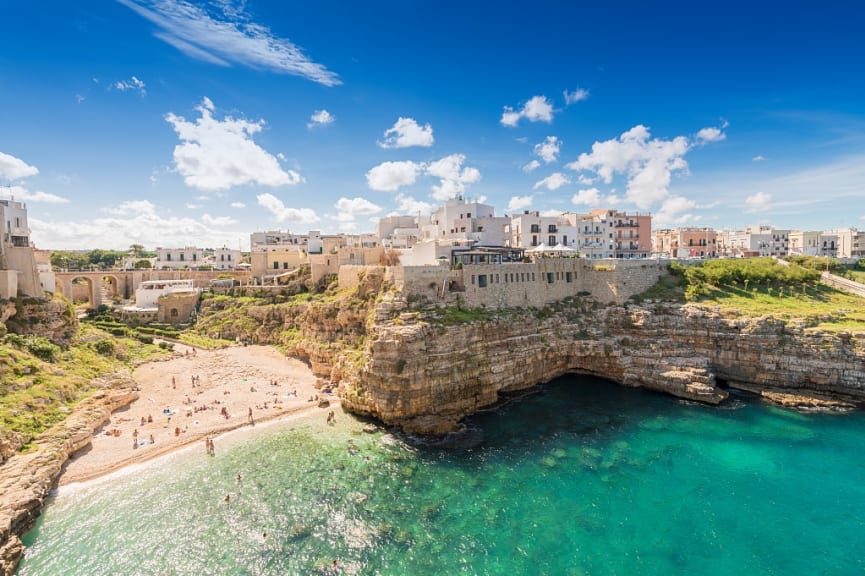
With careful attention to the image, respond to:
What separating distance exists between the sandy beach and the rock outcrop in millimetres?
879

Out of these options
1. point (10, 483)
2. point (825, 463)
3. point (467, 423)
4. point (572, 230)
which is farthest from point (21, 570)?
point (572, 230)

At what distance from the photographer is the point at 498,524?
74.0ft

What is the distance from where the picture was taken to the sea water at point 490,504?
20.4 m

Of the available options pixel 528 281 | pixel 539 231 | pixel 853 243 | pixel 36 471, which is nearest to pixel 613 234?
pixel 539 231

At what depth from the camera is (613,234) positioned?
219 feet

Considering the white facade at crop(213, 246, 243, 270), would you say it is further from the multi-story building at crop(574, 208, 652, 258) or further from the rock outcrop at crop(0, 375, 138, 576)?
the multi-story building at crop(574, 208, 652, 258)

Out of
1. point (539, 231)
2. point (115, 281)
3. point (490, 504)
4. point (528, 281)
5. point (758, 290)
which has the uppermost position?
point (539, 231)

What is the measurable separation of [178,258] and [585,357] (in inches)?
3202

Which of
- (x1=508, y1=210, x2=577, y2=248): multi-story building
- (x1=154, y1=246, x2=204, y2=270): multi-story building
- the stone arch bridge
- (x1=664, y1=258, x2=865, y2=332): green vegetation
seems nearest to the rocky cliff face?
(x1=664, y1=258, x2=865, y2=332): green vegetation

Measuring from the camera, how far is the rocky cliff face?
32.6 metres

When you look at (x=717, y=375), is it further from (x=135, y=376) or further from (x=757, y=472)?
(x=135, y=376)

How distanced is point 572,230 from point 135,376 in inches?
2289

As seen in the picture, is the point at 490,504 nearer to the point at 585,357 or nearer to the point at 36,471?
the point at 585,357

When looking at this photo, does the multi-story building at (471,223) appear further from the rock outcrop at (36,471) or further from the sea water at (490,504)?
the rock outcrop at (36,471)
